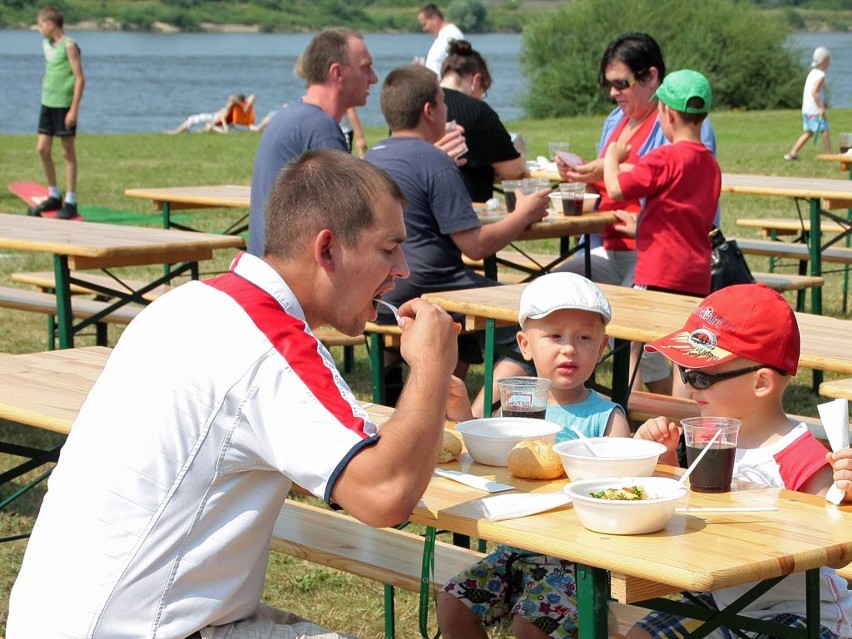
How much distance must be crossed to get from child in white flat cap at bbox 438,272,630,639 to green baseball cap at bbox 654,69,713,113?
7.75 feet

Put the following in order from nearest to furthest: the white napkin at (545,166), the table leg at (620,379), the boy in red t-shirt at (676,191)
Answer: the table leg at (620,379) < the boy in red t-shirt at (676,191) < the white napkin at (545,166)

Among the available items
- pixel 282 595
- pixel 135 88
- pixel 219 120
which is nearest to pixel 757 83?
pixel 219 120

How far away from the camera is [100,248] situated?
5.44m

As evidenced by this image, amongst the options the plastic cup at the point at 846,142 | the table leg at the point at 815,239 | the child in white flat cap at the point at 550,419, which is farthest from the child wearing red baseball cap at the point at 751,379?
the plastic cup at the point at 846,142

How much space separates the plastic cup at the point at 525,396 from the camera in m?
2.96

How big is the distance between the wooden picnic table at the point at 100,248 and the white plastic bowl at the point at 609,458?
3348 millimetres

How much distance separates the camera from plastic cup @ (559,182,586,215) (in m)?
6.40

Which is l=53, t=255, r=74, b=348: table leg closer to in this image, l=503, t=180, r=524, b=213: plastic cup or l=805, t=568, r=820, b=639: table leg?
l=503, t=180, r=524, b=213: plastic cup

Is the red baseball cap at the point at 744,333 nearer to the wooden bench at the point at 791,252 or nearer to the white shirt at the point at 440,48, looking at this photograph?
the wooden bench at the point at 791,252

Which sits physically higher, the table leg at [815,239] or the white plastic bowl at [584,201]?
the white plastic bowl at [584,201]

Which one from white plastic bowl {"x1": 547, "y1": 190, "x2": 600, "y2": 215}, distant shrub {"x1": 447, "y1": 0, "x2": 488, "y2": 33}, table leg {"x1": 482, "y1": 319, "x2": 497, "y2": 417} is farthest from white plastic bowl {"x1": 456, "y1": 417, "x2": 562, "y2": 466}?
distant shrub {"x1": 447, "y1": 0, "x2": 488, "y2": 33}

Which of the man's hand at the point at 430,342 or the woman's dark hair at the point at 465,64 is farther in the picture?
the woman's dark hair at the point at 465,64

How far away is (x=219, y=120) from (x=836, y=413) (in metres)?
30.5

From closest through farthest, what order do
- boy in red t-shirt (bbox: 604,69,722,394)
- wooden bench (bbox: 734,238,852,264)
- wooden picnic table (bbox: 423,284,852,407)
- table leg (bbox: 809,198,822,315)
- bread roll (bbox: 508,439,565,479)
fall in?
bread roll (bbox: 508,439,565,479) → wooden picnic table (bbox: 423,284,852,407) → boy in red t-shirt (bbox: 604,69,722,394) → table leg (bbox: 809,198,822,315) → wooden bench (bbox: 734,238,852,264)
